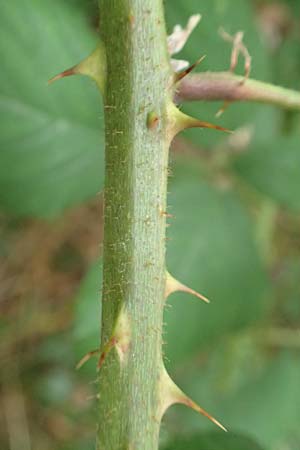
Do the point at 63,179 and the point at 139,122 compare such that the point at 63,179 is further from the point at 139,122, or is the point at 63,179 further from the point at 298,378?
the point at 298,378

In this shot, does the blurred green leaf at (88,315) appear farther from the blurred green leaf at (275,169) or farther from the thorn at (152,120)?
the thorn at (152,120)

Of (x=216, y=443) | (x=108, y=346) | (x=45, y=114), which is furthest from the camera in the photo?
(x=45, y=114)

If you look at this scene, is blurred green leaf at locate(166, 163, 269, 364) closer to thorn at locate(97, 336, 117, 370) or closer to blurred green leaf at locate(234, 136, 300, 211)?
blurred green leaf at locate(234, 136, 300, 211)

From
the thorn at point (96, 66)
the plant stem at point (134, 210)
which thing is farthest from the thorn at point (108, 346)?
the thorn at point (96, 66)

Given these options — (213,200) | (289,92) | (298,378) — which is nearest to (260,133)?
(213,200)

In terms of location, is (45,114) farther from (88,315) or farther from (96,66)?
(96,66)

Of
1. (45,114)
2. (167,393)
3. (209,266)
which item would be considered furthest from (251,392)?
(167,393)
